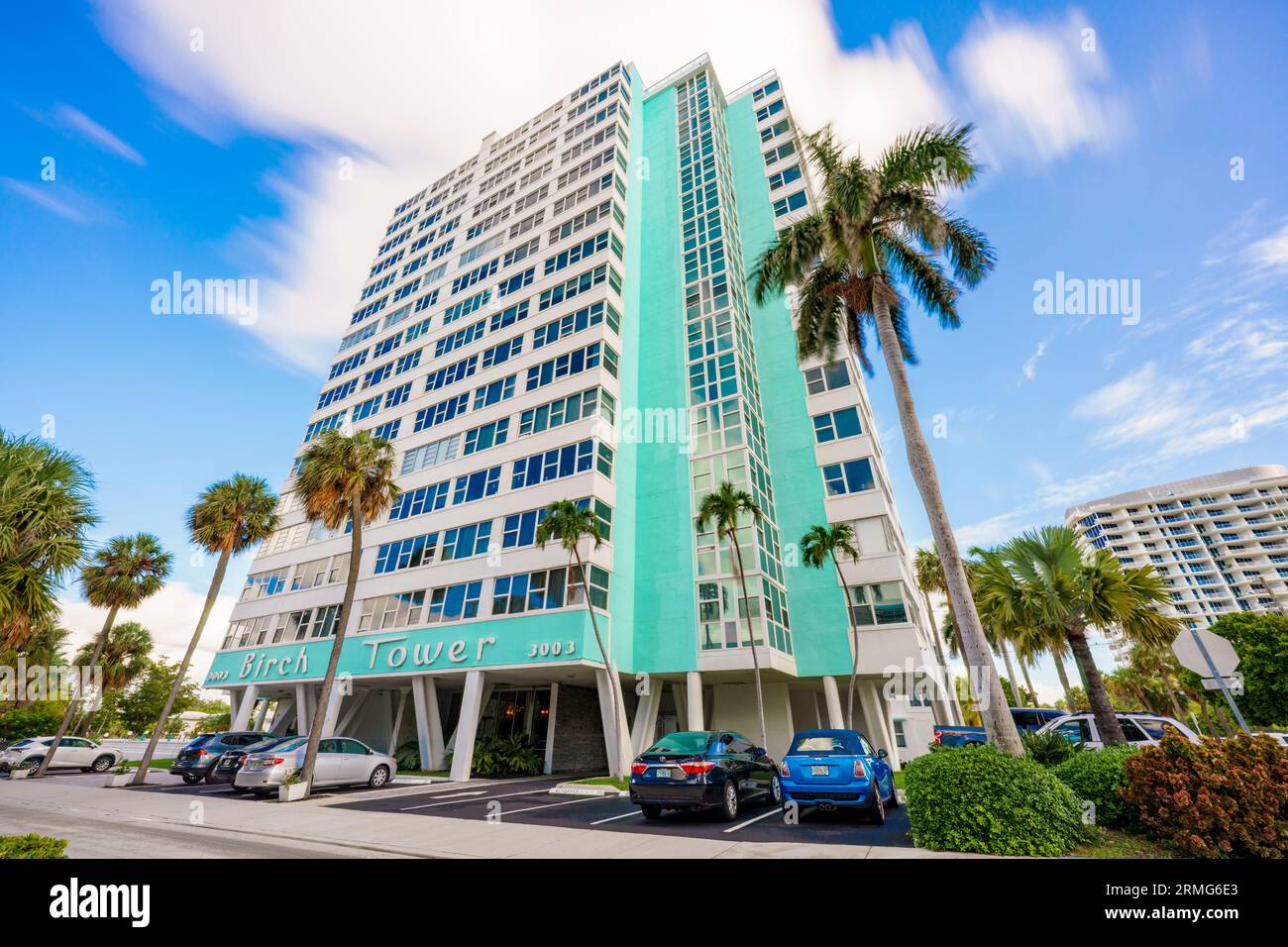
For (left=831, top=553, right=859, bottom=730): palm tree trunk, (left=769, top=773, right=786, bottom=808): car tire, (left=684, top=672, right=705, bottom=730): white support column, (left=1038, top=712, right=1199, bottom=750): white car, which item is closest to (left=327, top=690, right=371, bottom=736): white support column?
(left=684, top=672, right=705, bottom=730): white support column

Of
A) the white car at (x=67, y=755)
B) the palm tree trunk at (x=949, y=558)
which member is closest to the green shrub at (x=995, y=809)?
the palm tree trunk at (x=949, y=558)

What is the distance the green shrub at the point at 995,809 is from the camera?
6.89 m

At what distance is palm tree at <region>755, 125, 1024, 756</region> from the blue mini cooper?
5.08m

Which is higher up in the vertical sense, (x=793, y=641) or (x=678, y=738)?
(x=793, y=641)

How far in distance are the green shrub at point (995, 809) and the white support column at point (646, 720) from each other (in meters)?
17.5

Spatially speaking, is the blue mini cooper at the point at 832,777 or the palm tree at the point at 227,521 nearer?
the blue mini cooper at the point at 832,777

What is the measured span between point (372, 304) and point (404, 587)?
28.9 metres

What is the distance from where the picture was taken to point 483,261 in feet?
124

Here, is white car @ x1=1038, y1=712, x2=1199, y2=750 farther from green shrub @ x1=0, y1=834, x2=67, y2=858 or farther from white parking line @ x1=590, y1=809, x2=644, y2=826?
green shrub @ x1=0, y1=834, x2=67, y2=858

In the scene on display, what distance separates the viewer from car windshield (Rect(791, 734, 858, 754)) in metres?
10.6

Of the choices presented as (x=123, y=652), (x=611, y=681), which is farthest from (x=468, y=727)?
(x=123, y=652)

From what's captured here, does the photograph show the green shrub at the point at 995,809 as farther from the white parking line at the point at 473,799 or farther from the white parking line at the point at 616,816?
the white parking line at the point at 473,799
